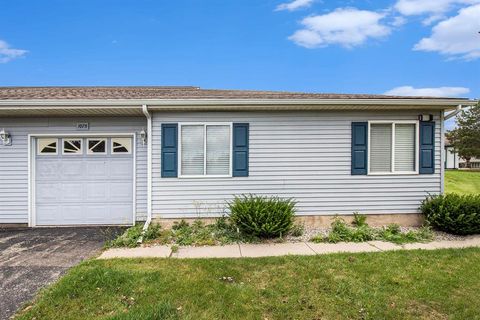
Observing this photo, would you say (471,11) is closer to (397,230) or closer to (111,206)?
(397,230)

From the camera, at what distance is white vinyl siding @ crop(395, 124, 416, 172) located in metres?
6.38

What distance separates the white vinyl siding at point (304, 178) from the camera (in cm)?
621

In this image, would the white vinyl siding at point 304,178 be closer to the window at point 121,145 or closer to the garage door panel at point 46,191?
the window at point 121,145

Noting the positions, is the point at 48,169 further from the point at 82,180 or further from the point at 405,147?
the point at 405,147

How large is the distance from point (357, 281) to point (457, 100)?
4819mm

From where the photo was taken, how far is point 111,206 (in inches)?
263

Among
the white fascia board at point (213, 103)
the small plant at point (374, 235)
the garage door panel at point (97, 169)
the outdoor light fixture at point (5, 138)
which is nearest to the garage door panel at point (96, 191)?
the garage door panel at point (97, 169)

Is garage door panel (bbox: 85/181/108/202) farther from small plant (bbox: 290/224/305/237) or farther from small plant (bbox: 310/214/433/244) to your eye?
small plant (bbox: 310/214/433/244)

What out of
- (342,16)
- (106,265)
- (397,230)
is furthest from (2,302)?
(342,16)

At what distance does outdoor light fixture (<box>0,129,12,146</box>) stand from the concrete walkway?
4.04m

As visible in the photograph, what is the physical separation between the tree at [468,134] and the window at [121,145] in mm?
34531

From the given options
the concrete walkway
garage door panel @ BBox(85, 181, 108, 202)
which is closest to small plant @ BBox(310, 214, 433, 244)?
the concrete walkway

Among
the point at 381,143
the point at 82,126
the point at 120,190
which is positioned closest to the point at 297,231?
the point at 381,143

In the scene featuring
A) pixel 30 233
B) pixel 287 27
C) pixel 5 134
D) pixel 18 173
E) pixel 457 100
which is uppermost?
pixel 287 27
